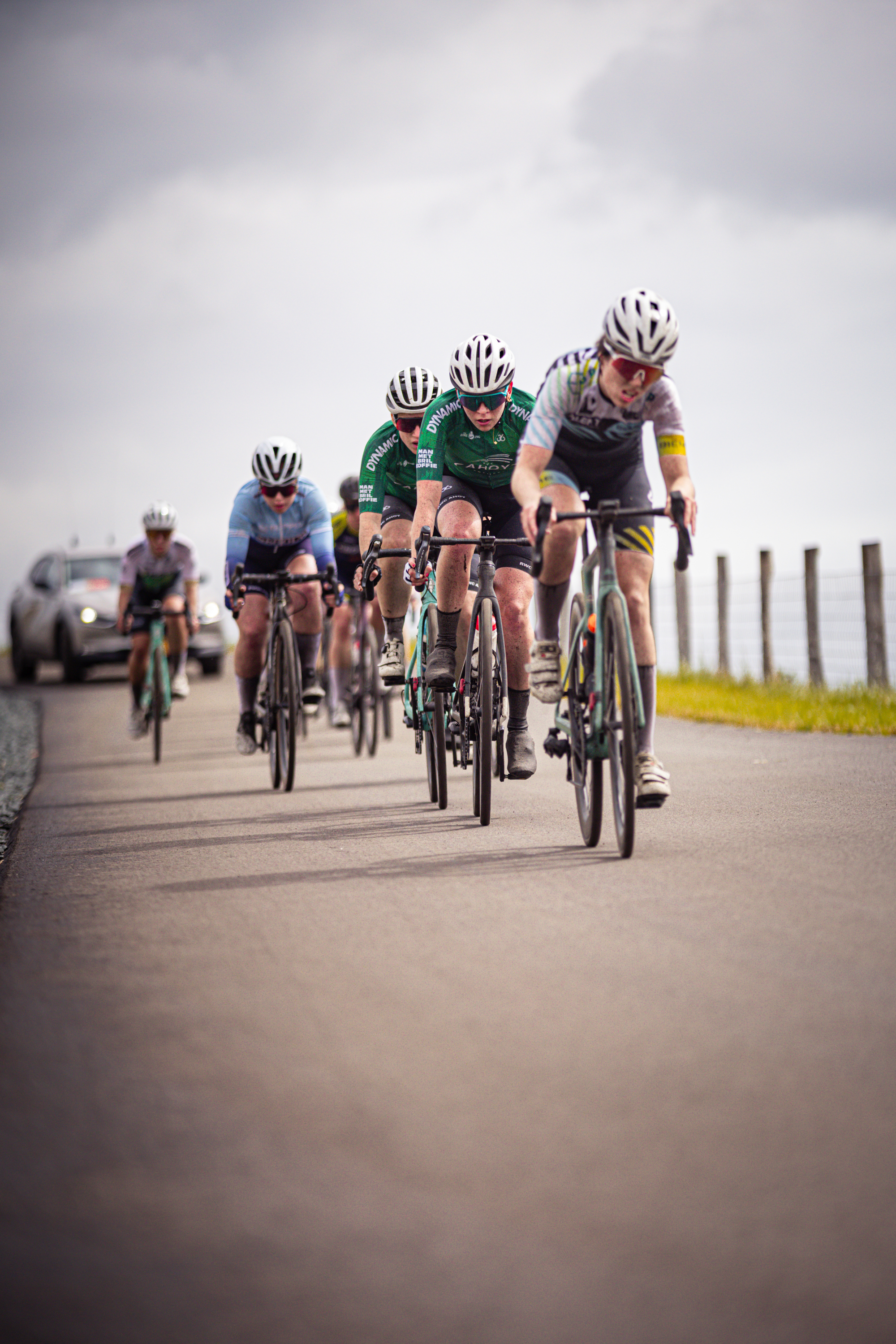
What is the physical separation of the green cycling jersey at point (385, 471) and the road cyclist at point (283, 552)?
709mm

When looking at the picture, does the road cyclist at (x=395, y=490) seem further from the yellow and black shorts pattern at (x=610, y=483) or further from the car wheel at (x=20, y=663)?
the car wheel at (x=20, y=663)

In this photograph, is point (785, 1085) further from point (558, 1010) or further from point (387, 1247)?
point (387, 1247)

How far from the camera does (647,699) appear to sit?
6.79 m

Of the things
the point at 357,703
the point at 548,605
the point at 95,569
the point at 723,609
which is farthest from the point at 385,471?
the point at 95,569

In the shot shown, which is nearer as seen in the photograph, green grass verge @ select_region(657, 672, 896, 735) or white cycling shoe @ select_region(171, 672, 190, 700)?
green grass verge @ select_region(657, 672, 896, 735)

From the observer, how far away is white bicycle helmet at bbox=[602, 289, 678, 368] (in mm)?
6406

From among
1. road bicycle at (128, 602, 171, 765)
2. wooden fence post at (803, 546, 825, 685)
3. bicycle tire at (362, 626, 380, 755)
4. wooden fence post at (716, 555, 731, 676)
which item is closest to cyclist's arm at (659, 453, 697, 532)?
bicycle tire at (362, 626, 380, 755)

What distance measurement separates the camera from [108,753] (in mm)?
14172

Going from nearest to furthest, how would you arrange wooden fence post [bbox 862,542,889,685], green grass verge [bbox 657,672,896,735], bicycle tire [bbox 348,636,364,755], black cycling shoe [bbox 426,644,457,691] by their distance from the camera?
1. black cycling shoe [bbox 426,644,457,691]
2. bicycle tire [bbox 348,636,364,755]
3. green grass verge [bbox 657,672,896,735]
4. wooden fence post [bbox 862,542,889,685]

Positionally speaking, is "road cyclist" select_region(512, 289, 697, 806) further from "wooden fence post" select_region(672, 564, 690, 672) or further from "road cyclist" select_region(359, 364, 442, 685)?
"wooden fence post" select_region(672, 564, 690, 672)

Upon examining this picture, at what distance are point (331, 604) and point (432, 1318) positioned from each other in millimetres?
8125

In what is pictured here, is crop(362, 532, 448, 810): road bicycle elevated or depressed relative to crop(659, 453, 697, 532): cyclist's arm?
depressed

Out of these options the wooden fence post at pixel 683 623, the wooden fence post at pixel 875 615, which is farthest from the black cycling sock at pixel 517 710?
the wooden fence post at pixel 683 623

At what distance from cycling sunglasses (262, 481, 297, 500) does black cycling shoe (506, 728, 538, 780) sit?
3327 millimetres
